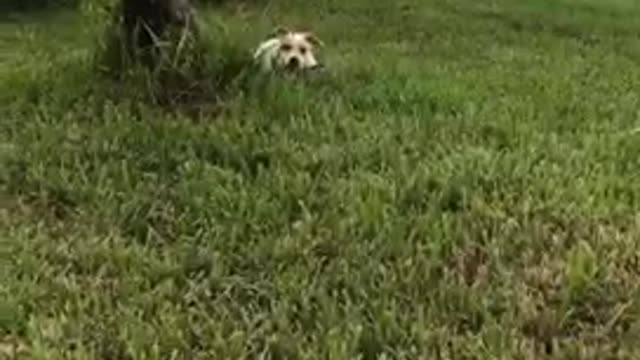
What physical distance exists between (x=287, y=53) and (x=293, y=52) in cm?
13

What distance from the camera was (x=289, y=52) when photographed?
429 inches

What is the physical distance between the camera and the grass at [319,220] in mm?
5285

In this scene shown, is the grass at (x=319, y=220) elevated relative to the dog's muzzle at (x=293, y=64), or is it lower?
elevated

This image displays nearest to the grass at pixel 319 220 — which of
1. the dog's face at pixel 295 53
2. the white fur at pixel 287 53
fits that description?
the white fur at pixel 287 53

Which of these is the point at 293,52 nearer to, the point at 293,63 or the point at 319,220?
the point at 293,63

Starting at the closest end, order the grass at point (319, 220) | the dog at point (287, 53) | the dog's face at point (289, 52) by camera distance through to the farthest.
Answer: the grass at point (319, 220) < the dog at point (287, 53) < the dog's face at point (289, 52)

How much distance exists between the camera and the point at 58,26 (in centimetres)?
1995

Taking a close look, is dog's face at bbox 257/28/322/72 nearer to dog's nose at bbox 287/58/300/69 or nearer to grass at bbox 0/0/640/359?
dog's nose at bbox 287/58/300/69

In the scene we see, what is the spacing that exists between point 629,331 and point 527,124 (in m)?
3.56

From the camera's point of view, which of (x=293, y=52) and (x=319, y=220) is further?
(x=293, y=52)

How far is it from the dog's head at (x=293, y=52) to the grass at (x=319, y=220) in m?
0.35

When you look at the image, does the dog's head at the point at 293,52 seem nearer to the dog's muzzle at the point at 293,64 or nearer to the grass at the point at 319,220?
the dog's muzzle at the point at 293,64

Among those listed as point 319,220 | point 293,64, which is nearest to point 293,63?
point 293,64

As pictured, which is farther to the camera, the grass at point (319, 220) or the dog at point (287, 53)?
the dog at point (287, 53)
